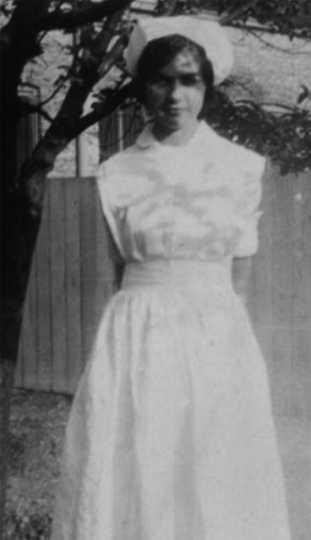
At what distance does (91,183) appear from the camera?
9.23m

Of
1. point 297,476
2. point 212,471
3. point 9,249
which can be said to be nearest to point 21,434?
point 297,476

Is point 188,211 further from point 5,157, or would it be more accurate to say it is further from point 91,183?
point 91,183

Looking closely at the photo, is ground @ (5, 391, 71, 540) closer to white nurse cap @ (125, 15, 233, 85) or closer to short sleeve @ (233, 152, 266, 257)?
short sleeve @ (233, 152, 266, 257)

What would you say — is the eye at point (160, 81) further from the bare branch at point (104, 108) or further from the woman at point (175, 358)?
the bare branch at point (104, 108)

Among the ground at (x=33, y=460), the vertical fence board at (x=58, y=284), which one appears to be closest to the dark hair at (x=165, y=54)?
the ground at (x=33, y=460)

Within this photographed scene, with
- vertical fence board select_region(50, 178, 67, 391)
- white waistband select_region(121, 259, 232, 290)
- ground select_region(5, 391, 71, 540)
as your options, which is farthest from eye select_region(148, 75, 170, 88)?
vertical fence board select_region(50, 178, 67, 391)

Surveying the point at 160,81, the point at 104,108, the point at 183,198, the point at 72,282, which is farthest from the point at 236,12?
the point at 72,282

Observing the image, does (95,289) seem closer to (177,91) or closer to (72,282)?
(72,282)

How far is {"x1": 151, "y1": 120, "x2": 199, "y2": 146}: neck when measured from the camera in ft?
11.0

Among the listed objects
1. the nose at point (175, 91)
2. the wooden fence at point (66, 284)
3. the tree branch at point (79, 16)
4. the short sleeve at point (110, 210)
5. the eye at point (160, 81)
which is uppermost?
the tree branch at point (79, 16)

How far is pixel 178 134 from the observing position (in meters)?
3.38

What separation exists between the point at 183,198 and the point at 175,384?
569 millimetres

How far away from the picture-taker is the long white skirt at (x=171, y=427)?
10.7ft

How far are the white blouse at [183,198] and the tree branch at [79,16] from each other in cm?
62
